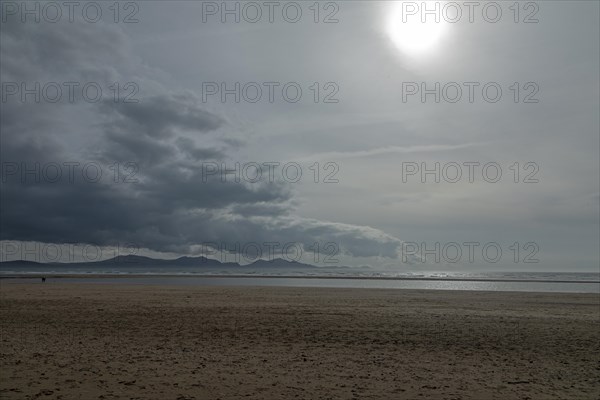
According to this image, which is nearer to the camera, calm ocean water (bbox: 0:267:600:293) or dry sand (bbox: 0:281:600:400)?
dry sand (bbox: 0:281:600:400)

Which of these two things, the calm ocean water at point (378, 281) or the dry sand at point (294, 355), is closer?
the dry sand at point (294, 355)

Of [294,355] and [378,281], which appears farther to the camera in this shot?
[378,281]

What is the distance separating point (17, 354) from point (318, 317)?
13.9 m

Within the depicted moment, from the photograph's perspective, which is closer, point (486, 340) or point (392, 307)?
point (486, 340)

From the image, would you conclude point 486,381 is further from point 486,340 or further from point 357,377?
point 486,340

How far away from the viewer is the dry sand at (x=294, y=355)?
38.2ft

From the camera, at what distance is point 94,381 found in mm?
12000

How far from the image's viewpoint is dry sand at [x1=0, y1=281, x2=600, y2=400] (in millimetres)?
11633

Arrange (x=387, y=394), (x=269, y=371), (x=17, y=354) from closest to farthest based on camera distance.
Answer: (x=387, y=394)
(x=269, y=371)
(x=17, y=354)

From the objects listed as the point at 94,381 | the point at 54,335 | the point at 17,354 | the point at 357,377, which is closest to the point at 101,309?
the point at 54,335

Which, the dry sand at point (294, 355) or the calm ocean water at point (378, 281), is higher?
the dry sand at point (294, 355)

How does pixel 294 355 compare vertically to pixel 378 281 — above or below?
above

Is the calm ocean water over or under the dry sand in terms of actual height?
under

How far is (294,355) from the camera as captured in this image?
15.4m
